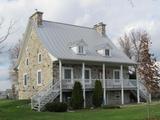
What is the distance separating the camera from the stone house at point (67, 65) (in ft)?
116

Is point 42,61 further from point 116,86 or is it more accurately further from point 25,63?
point 116,86

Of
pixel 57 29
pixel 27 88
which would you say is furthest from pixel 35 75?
pixel 57 29

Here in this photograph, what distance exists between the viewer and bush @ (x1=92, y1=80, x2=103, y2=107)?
35.0 meters

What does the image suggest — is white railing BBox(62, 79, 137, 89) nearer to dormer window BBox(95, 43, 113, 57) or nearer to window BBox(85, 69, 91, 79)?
window BBox(85, 69, 91, 79)

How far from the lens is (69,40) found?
39.5 meters

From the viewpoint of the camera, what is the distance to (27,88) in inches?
1602

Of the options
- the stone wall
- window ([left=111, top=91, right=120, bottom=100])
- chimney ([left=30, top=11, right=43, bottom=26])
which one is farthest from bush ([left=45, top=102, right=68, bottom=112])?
chimney ([left=30, top=11, right=43, bottom=26])

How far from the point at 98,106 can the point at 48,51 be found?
24.1 ft

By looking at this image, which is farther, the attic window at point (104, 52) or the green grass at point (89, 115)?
the attic window at point (104, 52)

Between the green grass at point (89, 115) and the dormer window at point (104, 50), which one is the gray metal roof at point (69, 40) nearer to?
the dormer window at point (104, 50)

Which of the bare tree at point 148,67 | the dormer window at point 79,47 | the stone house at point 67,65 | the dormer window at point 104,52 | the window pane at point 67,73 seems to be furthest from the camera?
the dormer window at point 104,52

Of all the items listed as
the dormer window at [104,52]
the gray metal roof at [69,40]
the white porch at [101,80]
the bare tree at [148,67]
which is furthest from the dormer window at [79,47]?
the bare tree at [148,67]

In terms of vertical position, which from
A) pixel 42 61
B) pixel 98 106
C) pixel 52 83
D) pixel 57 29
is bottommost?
pixel 98 106

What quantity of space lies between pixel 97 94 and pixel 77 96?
268 cm
